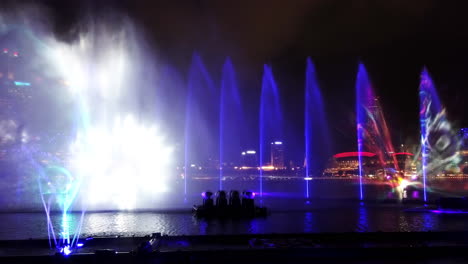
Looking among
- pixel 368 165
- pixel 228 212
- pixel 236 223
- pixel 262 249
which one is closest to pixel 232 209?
pixel 228 212

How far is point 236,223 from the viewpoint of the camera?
18469 millimetres

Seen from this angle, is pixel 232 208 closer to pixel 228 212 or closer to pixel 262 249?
pixel 228 212

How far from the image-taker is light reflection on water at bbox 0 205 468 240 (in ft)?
53.1

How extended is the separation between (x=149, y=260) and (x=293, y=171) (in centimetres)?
19089

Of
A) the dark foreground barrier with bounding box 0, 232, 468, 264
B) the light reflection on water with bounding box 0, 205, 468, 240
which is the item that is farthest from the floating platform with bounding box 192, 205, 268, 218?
the dark foreground barrier with bounding box 0, 232, 468, 264

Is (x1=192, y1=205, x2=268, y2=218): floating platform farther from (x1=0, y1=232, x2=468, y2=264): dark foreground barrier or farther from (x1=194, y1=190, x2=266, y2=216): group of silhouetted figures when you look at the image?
Answer: (x1=0, y1=232, x2=468, y2=264): dark foreground barrier

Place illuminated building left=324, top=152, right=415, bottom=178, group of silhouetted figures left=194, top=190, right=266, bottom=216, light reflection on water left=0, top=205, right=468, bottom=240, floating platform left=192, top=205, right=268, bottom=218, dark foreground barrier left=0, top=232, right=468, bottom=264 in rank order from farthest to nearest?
illuminated building left=324, top=152, right=415, bottom=178 < group of silhouetted figures left=194, top=190, right=266, bottom=216 < floating platform left=192, top=205, right=268, bottom=218 < light reflection on water left=0, top=205, right=468, bottom=240 < dark foreground barrier left=0, top=232, right=468, bottom=264

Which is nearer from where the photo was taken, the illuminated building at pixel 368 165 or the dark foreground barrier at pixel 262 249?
the dark foreground barrier at pixel 262 249

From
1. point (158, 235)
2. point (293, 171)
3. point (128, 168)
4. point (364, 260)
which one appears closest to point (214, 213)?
point (158, 235)

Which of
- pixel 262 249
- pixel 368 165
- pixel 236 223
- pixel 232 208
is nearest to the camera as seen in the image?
pixel 262 249

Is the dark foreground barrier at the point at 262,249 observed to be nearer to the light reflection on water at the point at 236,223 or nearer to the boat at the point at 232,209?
the light reflection on water at the point at 236,223

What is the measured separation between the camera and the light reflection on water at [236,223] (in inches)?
637

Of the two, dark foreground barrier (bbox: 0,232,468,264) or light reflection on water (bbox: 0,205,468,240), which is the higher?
dark foreground barrier (bbox: 0,232,468,264)

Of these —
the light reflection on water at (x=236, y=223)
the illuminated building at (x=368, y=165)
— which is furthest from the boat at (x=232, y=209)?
the illuminated building at (x=368, y=165)
